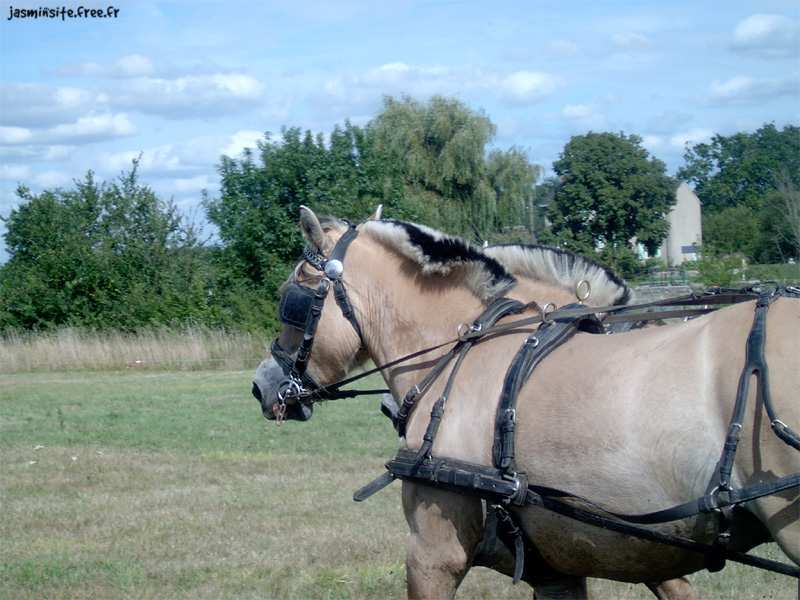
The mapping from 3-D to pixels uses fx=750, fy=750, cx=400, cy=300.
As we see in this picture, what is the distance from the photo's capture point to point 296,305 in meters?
3.37

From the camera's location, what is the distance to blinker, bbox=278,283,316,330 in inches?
132

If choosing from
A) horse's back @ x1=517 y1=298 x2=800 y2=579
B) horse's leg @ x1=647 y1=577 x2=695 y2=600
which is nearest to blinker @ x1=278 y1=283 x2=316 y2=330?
horse's back @ x1=517 y1=298 x2=800 y2=579

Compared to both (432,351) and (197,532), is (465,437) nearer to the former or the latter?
(432,351)

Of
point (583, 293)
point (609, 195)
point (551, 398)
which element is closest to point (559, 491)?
point (551, 398)

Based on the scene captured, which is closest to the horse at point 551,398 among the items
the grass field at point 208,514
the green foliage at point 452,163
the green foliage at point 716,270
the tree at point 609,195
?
the grass field at point 208,514

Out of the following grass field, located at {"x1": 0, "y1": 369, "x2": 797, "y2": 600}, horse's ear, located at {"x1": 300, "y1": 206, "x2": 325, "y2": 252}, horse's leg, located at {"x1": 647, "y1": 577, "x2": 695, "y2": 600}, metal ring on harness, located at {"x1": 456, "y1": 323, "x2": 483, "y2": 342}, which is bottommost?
grass field, located at {"x1": 0, "y1": 369, "x2": 797, "y2": 600}

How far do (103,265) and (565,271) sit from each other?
20.3 metres

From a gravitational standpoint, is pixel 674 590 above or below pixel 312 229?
below

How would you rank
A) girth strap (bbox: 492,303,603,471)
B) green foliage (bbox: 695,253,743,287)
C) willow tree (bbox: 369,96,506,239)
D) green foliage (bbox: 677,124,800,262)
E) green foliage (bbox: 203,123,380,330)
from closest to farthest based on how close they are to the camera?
→ 1. girth strap (bbox: 492,303,603,471)
2. green foliage (bbox: 695,253,743,287)
3. green foliage (bbox: 203,123,380,330)
4. willow tree (bbox: 369,96,506,239)
5. green foliage (bbox: 677,124,800,262)

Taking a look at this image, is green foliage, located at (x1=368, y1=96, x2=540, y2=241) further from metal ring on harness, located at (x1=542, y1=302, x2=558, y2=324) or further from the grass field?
metal ring on harness, located at (x1=542, y1=302, x2=558, y2=324)

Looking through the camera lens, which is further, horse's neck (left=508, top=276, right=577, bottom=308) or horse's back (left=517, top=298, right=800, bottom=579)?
horse's neck (left=508, top=276, right=577, bottom=308)

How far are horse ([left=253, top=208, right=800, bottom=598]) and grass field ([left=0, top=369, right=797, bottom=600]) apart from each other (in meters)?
1.70

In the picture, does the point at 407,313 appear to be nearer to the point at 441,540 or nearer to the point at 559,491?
the point at 441,540

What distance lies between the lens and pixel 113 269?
21.5 meters
